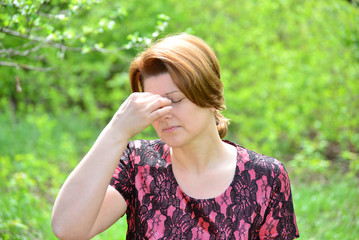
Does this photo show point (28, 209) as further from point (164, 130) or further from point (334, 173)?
point (334, 173)

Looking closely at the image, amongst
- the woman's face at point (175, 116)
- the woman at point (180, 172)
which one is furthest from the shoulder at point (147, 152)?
the woman's face at point (175, 116)

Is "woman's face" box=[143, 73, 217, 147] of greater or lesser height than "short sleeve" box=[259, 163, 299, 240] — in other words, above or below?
above

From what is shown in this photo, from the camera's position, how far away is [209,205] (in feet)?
6.00

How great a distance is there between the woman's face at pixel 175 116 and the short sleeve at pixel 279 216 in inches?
15.5

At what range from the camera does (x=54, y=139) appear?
21.4 ft

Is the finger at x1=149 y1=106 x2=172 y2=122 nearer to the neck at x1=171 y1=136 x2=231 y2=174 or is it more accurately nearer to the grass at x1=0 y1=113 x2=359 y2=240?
the neck at x1=171 y1=136 x2=231 y2=174

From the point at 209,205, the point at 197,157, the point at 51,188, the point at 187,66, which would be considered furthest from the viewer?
the point at 51,188

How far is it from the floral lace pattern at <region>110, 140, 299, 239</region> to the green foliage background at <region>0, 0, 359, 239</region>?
8.31 feet

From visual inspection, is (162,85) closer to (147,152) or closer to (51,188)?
(147,152)

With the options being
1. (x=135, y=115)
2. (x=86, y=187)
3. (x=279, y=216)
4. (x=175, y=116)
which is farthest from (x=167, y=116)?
(x=279, y=216)

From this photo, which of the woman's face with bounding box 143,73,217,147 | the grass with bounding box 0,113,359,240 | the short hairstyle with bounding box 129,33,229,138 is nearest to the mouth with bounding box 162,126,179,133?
the woman's face with bounding box 143,73,217,147

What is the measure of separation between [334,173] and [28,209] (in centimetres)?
357

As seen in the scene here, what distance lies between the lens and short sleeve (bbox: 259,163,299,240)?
5.98 feet

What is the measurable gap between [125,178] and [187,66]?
52 cm
